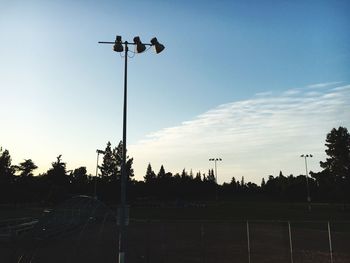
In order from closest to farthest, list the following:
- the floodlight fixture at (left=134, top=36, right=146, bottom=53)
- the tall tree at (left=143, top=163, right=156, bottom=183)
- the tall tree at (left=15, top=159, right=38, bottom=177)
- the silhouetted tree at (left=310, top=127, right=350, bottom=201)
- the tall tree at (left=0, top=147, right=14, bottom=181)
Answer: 1. the floodlight fixture at (left=134, top=36, right=146, bottom=53)
2. the silhouetted tree at (left=310, top=127, right=350, bottom=201)
3. the tall tree at (left=0, top=147, right=14, bottom=181)
4. the tall tree at (left=15, top=159, right=38, bottom=177)
5. the tall tree at (left=143, top=163, right=156, bottom=183)

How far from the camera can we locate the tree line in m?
74.4

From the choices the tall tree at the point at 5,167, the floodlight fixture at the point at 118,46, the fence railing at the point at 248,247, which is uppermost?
the tall tree at the point at 5,167

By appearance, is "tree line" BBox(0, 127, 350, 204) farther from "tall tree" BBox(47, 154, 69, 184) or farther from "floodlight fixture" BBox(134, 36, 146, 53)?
"floodlight fixture" BBox(134, 36, 146, 53)

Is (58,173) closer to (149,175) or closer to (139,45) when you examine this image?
(149,175)

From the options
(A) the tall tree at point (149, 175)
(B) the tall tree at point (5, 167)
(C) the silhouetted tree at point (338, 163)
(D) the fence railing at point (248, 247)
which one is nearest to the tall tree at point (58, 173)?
(B) the tall tree at point (5, 167)

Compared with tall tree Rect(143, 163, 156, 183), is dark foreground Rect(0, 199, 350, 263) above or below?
below

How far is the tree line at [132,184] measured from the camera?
74.4 meters

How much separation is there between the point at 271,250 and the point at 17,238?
62.0ft

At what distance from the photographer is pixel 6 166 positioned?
315ft

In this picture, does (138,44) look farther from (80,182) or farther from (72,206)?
(80,182)

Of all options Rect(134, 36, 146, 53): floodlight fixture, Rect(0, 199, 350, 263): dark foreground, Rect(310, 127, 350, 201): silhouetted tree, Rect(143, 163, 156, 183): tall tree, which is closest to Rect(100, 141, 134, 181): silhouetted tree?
Rect(143, 163, 156, 183): tall tree

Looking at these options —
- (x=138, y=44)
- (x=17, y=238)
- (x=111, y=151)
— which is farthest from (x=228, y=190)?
(x=138, y=44)

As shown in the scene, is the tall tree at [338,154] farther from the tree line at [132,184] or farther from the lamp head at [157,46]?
the lamp head at [157,46]

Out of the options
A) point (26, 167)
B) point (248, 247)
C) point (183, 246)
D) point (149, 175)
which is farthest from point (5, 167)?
point (248, 247)
